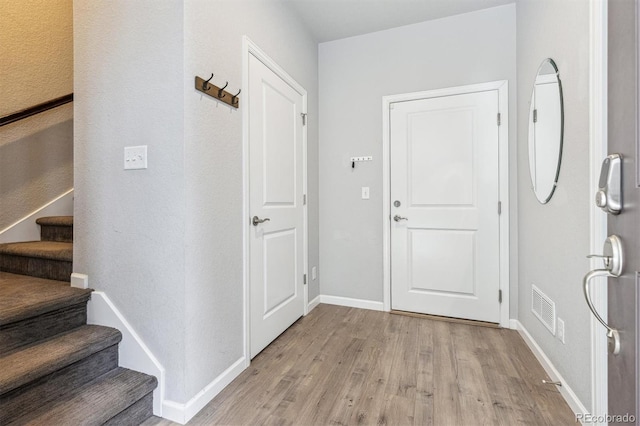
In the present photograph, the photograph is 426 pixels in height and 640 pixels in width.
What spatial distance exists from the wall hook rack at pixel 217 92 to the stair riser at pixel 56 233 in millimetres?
1555

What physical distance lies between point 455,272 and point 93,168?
2.72m

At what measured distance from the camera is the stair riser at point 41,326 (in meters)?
1.28

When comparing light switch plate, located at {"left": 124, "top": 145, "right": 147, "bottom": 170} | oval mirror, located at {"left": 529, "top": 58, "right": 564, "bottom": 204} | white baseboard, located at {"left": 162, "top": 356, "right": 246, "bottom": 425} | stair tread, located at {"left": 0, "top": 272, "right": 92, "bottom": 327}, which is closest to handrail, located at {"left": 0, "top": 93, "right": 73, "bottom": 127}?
stair tread, located at {"left": 0, "top": 272, "right": 92, "bottom": 327}

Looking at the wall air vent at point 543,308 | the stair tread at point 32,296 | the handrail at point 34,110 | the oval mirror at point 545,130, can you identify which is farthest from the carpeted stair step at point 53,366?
the oval mirror at point 545,130

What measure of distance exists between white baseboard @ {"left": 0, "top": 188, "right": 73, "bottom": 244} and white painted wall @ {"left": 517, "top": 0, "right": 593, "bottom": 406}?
352 centimetres

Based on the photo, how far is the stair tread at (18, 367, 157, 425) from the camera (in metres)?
1.16

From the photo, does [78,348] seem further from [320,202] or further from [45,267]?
[320,202]

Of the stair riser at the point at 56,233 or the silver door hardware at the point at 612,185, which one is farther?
the stair riser at the point at 56,233

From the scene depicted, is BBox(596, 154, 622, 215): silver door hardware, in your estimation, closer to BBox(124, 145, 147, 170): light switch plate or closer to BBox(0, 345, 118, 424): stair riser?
BBox(124, 145, 147, 170): light switch plate

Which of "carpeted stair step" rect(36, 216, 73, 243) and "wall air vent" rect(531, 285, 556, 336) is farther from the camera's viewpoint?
"carpeted stair step" rect(36, 216, 73, 243)

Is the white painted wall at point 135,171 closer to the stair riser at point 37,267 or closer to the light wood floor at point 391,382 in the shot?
the stair riser at point 37,267

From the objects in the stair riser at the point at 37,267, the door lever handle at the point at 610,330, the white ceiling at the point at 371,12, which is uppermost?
the white ceiling at the point at 371,12

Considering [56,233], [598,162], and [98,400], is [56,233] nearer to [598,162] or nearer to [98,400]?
[98,400]

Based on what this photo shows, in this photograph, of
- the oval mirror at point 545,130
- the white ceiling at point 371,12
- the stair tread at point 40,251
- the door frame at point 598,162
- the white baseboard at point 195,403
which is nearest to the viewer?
the door frame at point 598,162
